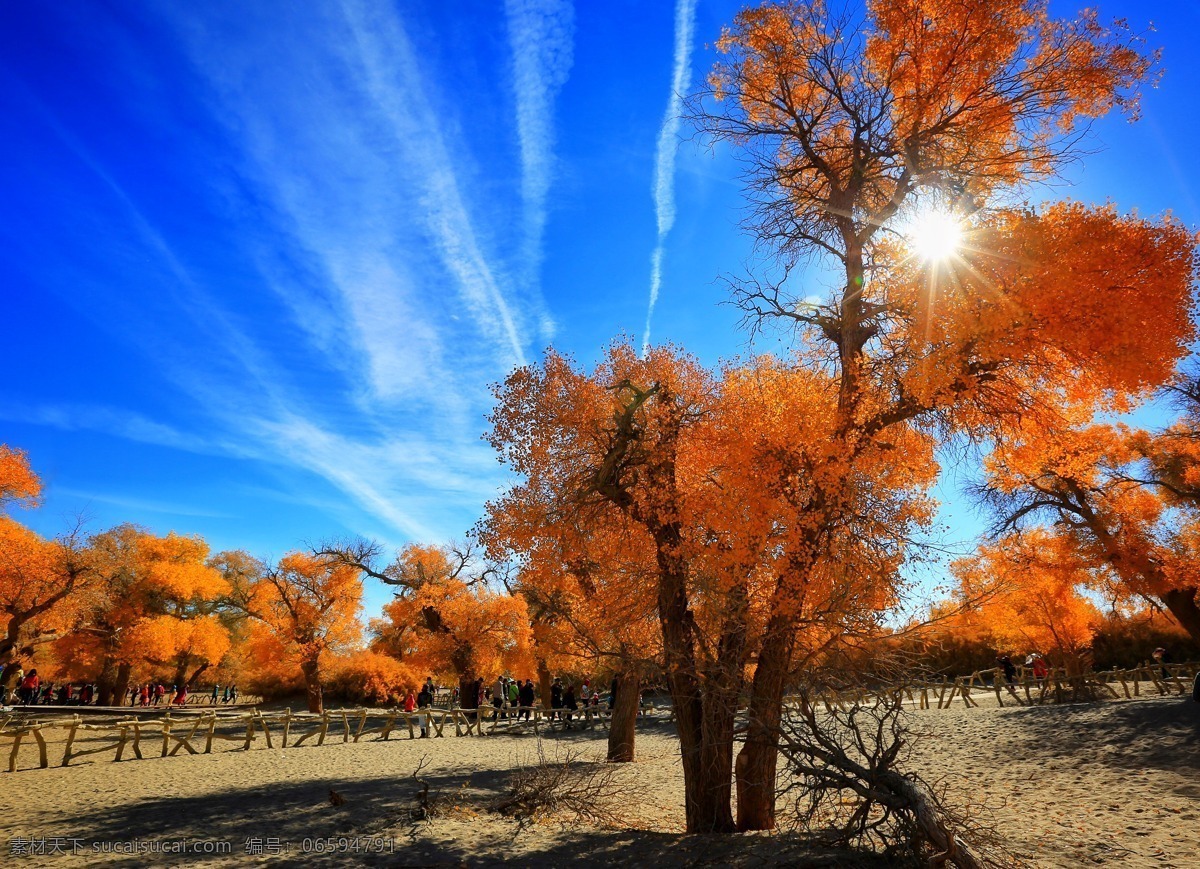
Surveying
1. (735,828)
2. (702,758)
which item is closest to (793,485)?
(702,758)

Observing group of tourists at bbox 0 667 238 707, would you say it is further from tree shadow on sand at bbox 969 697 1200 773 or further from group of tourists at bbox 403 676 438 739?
tree shadow on sand at bbox 969 697 1200 773

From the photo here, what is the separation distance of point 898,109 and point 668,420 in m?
6.58

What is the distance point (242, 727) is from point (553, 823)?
21.4 m

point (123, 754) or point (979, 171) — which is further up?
point (979, 171)

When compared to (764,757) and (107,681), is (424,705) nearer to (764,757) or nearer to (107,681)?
(107,681)

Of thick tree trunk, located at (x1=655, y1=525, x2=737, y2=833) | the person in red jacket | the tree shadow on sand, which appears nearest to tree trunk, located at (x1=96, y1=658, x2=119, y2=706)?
the person in red jacket

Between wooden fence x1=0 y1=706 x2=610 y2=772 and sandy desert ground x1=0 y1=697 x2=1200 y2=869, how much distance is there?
38.9 inches

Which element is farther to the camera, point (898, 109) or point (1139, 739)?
point (1139, 739)

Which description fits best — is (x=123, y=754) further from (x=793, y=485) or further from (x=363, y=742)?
(x=793, y=485)

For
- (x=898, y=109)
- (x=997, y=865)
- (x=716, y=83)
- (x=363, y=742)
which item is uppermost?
(x=716, y=83)

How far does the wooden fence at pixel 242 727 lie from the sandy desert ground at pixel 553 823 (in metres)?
0.99

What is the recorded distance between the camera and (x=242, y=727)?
25.5 meters

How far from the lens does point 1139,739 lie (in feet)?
41.8

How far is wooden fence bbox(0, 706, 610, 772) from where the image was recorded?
16.8 m
